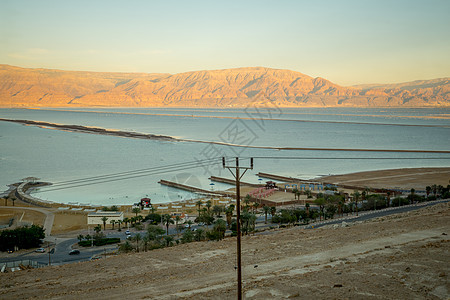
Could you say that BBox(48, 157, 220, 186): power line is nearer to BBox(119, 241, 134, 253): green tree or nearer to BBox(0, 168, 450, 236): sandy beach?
BBox(0, 168, 450, 236): sandy beach

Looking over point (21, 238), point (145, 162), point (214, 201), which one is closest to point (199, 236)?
point (21, 238)

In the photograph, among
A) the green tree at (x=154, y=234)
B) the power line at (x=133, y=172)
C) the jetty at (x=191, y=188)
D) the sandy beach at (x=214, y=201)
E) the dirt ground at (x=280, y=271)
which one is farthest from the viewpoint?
the power line at (x=133, y=172)

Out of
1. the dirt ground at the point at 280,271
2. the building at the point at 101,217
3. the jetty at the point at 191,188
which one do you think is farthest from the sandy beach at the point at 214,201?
the dirt ground at the point at 280,271

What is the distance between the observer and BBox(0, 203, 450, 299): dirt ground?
6.59m

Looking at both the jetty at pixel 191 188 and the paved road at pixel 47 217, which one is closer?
the paved road at pixel 47 217

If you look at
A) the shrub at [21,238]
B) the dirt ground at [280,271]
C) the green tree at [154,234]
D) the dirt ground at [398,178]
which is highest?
the dirt ground at [280,271]

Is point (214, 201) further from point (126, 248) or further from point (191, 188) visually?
point (126, 248)

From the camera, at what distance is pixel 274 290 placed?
6652mm

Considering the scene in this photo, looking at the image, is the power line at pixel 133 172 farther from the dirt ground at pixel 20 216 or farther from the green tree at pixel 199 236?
the green tree at pixel 199 236

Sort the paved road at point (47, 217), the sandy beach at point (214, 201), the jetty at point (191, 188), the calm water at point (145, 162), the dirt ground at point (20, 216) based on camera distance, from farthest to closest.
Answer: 1. the calm water at point (145, 162)
2. the jetty at point (191, 188)
3. the sandy beach at point (214, 201)
4. the dirt ground at point (20, 216)
5. the paved road at point (47, 217)

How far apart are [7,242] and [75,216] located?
5.96 meters

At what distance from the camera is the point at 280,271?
26.3 ft

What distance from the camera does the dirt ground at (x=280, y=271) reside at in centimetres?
659

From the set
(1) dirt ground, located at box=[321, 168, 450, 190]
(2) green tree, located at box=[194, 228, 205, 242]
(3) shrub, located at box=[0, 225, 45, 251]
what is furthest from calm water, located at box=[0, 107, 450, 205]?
(2) green tree, located at box=[194, 228, 205, 242]
